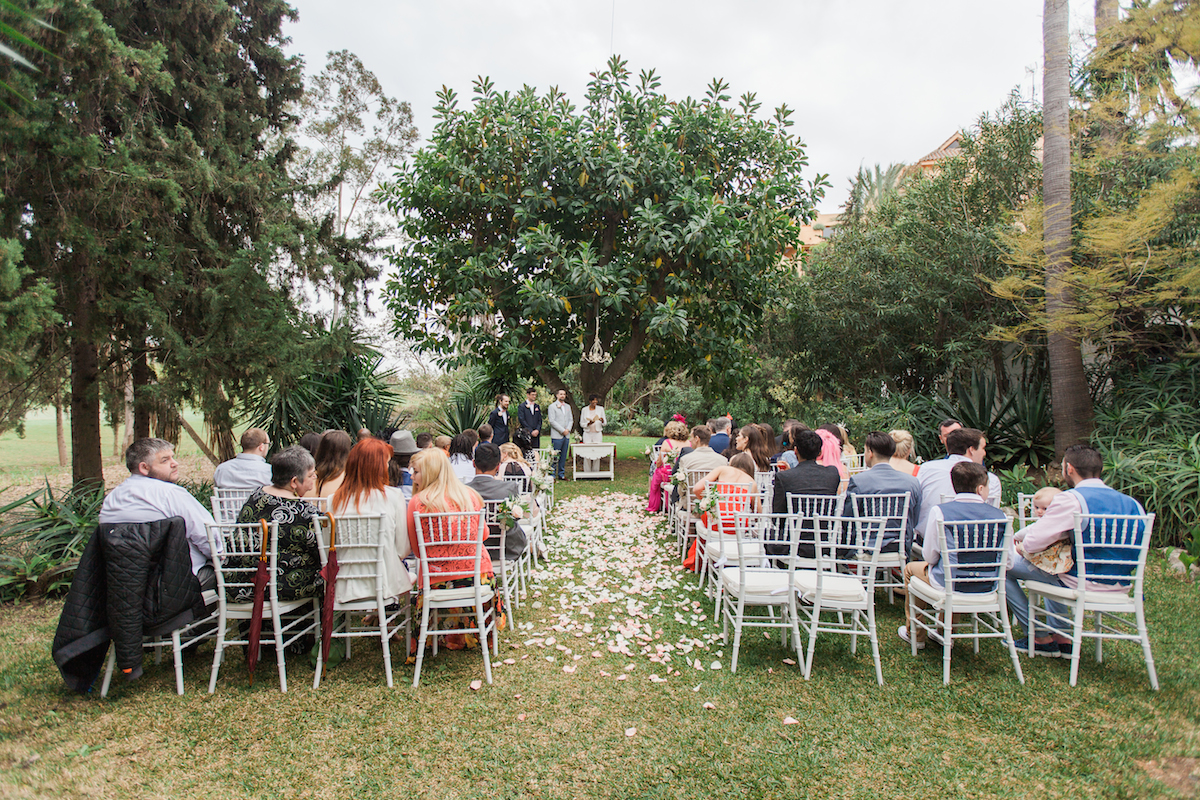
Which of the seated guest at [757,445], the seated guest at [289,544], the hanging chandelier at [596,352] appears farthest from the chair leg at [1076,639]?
the hanging chandelier at [596,352]

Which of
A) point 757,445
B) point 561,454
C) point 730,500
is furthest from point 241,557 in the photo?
point 561,454

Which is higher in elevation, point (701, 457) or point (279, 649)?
point (701, 457)

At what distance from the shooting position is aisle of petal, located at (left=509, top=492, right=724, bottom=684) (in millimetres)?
4469

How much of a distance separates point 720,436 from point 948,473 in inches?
129

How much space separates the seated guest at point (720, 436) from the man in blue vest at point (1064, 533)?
12.4 feet

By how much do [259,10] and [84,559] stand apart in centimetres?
930

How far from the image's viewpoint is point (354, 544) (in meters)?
4.06

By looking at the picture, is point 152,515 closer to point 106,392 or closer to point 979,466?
point 979,466

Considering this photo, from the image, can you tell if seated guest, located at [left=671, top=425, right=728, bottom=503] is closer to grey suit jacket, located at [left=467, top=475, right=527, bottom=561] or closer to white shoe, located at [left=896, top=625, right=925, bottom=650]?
grey suit jacket, located at [left=467, top=475, right=527, bottom=561]

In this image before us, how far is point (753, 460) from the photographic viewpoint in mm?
6129

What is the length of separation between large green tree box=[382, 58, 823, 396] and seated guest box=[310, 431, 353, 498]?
18.2ft

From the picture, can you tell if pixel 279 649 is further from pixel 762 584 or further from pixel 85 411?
pixel 85 411

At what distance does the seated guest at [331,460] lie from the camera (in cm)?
491

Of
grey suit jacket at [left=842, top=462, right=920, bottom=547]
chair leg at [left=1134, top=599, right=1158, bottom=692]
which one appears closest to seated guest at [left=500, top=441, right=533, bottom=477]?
grey suit jacket at [left=842, top=462, right=920, bottom=547]
